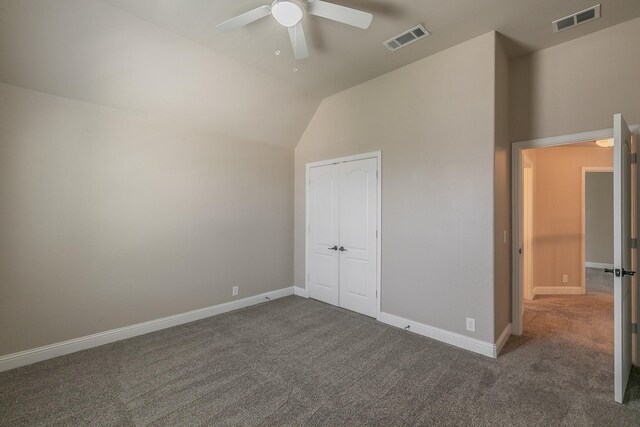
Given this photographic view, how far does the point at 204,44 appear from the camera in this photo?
2.91m

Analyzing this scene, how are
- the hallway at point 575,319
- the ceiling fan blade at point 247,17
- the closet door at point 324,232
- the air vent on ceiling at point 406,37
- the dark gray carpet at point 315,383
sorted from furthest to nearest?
the closet door at point 324,232
the hallway at point 575,319
the air vent on ceiling at point 406,37
the ceiling fan blade at point 247,17
the dark gray carpet at point 315,383

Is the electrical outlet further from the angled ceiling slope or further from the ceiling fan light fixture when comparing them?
the angled ceiling slope

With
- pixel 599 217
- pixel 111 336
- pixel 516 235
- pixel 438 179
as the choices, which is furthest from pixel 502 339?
pixel 599 217

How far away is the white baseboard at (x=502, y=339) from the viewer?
9.10ft

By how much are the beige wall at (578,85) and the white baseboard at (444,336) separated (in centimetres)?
231

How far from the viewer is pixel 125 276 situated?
3.18 metres

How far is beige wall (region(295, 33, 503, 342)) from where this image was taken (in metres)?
2.81

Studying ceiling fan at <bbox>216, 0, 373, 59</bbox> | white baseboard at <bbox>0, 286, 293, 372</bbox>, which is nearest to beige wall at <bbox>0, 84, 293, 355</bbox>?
white baseboard at <bbox>0, 286, 293, 372</bbox>

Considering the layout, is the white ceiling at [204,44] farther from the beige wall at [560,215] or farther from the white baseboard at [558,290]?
the white baseboard at [558,290]

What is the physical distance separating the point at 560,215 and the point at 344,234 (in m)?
3.82

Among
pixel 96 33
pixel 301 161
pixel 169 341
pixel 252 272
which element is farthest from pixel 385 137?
pixel 169 341

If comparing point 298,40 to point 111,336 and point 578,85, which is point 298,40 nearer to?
point 578,85

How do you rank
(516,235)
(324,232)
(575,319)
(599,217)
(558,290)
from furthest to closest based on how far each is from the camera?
(599,217) < (558,290) < (324,232) < (575,319) < (516,235)

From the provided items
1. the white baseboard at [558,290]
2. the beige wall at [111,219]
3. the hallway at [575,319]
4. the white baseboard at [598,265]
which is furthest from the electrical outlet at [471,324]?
the white baseboard at [598,265]
